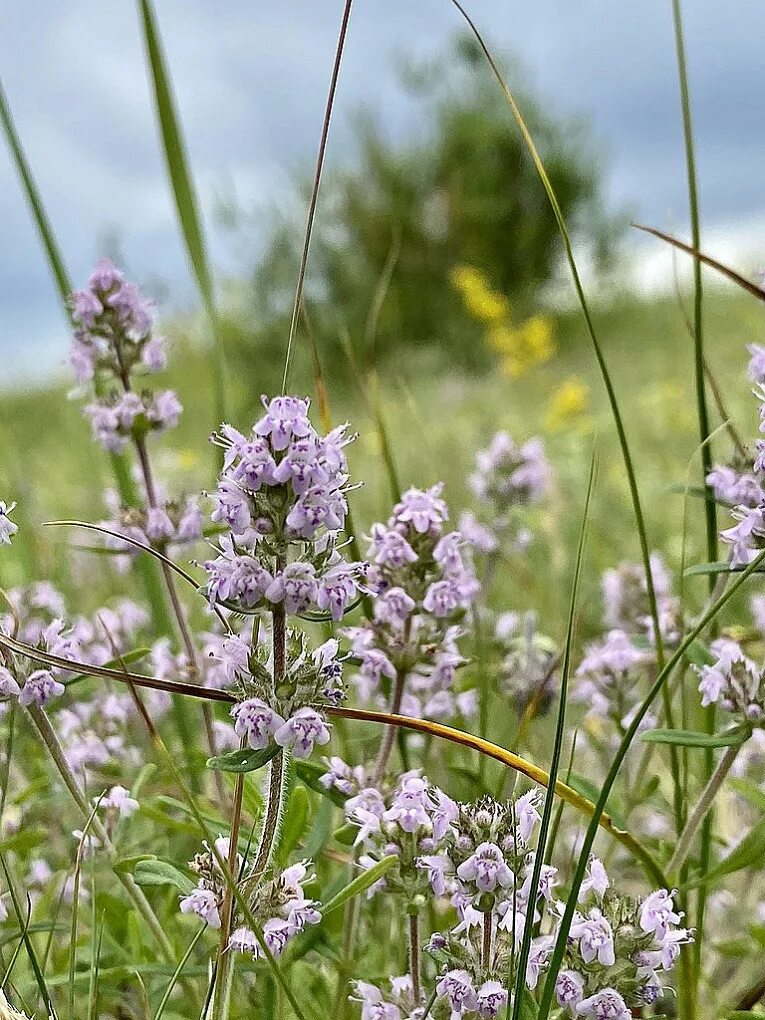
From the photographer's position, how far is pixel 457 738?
3.67ft

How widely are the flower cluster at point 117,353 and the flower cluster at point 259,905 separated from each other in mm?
760

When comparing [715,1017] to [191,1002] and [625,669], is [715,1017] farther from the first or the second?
[191,1002]

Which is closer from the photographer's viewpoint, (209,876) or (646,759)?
(209,876)

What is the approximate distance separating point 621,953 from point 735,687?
1.31ft

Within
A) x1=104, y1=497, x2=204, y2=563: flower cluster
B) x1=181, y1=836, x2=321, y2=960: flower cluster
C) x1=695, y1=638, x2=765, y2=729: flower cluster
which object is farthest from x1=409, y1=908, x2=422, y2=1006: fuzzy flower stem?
x1=104, y1=497, x2=204, y2=563: flower cluster

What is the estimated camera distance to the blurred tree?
1319cm

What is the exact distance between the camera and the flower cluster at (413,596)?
1.33 meters

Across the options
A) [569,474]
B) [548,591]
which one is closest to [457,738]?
[548,591]

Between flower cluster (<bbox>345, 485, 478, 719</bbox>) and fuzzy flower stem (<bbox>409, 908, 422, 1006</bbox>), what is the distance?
11.9 inches

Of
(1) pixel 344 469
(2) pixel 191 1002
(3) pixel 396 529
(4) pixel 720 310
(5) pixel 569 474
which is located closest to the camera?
(1) pixel 344 469

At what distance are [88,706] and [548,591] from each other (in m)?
1.69

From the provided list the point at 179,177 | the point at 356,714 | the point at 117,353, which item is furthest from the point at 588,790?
the point at 179,177

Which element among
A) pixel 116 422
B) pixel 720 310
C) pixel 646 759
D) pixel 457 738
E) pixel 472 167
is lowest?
pixel 457 738

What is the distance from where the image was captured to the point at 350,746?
77.8 inches
